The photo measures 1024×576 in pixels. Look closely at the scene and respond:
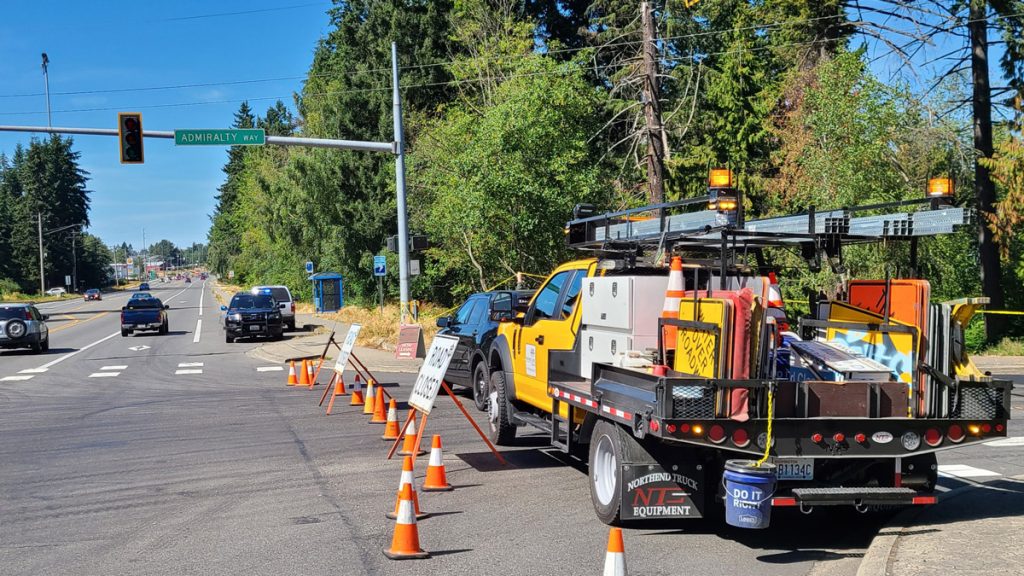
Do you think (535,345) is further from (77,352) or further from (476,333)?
(77,352)

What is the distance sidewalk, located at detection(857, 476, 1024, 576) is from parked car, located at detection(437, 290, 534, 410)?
646cm

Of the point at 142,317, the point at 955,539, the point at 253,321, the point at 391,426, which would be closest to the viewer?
the point at 955,539

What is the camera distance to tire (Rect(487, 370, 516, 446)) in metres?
11.0

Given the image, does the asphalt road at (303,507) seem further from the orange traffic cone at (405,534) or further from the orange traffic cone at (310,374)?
the orange traffic cone at (310,374)

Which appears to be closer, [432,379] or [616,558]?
[616,558]

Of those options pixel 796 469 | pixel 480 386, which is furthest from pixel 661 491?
pixel 480 386

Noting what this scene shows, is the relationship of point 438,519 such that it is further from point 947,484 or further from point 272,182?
point 272,182

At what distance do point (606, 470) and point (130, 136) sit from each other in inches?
721

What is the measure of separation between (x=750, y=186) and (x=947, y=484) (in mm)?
27731

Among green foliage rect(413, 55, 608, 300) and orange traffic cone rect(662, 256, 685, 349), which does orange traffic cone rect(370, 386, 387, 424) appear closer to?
orange traffic cone rect(662, 256, 685, 349)

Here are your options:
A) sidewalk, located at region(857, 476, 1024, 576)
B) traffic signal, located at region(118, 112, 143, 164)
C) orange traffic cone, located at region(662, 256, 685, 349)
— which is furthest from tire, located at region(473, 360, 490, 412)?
traffic signal, located at region(118, 112, 143, 164)

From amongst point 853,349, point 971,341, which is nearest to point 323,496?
point 853,349

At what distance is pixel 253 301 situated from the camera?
108 ft

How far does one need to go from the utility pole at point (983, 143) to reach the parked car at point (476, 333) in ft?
Result: 62.0
